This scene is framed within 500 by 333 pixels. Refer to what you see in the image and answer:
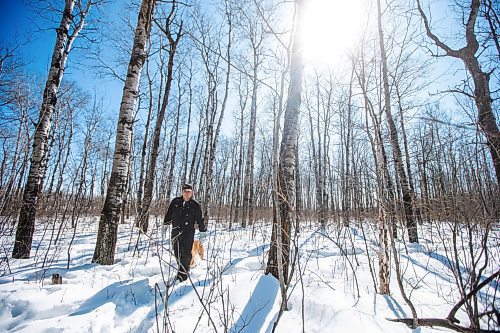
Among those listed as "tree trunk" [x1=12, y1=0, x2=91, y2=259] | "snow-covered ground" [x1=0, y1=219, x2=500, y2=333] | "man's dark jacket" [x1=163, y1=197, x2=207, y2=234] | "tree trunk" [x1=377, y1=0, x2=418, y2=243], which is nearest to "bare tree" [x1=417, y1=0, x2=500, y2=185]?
"tree trunk" [x1=377, y1=0, x2=418, y2=243]

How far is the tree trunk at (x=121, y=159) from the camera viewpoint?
4145mm

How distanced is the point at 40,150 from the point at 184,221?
372cm

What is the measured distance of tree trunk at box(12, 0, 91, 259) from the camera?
4559 mm

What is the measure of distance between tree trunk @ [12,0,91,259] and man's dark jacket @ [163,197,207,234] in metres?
2.92

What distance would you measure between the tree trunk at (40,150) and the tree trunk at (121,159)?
1.70 m

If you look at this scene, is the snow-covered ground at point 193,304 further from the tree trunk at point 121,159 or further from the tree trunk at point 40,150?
the tree trunk at point 40,150

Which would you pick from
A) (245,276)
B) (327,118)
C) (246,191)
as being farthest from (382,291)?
(327,118)

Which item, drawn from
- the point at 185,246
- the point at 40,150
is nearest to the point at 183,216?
the point at 185,246

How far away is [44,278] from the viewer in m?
3.19

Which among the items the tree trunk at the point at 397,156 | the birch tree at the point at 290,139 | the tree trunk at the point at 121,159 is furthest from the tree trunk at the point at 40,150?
the tree trunk at the point at 397,156

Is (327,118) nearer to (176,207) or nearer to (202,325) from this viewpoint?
(176,207)

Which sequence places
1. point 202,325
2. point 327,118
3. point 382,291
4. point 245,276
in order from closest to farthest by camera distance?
point 202,325 < point 382,291 < point 245,276 < point 327,118

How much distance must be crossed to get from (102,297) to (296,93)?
3930 mm

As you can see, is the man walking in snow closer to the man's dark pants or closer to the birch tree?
the man's dark pants
